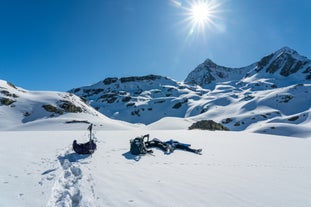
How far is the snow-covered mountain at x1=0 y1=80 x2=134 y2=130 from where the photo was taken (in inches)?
1748

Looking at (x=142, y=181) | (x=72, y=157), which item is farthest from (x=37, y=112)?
(x=142, y=181)

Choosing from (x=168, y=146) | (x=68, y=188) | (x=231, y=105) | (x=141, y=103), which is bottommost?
(x=68, y=188)

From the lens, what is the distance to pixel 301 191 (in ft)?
24.6

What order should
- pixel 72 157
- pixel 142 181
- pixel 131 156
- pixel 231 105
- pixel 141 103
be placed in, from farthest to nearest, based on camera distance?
1. pixel 141 103
2. pixel 231 105
3. pixel 131 156
4. pixel 72 157
5. pixel 142 181

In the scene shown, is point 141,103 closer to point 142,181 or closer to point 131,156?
point 131,156

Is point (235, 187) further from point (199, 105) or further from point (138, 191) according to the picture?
point (199, 105)

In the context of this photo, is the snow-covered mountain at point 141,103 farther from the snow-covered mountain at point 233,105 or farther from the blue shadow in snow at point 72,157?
the blue shadow in snow at point 72,157

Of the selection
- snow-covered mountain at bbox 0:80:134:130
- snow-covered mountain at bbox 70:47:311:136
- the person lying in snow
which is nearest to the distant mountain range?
snow-covered mountain at bbox 70:47:311:136

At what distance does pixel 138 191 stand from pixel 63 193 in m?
2.17

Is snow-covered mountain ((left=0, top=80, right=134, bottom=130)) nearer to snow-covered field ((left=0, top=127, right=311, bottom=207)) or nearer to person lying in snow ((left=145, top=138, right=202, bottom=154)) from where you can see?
person lying in snow ((left=145, top=138, right=202, bottom=154))

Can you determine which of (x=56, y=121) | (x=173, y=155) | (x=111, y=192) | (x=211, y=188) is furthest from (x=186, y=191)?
(x=56, y=121)

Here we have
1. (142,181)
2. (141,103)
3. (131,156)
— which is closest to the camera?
(142,181)

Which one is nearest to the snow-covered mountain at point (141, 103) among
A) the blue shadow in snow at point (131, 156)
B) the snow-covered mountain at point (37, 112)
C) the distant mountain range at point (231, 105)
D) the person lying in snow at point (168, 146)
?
the distant mountain range at point (231, 105)

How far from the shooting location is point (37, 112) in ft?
171
